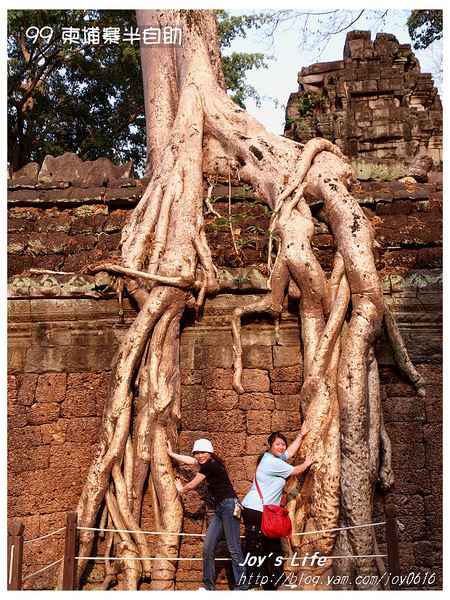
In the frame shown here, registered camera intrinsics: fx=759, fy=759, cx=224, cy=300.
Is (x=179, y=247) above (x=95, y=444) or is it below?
above

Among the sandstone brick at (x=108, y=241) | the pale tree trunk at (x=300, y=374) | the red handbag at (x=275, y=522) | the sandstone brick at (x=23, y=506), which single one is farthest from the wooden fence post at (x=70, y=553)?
the sandstone brick at (x=108, y=241)

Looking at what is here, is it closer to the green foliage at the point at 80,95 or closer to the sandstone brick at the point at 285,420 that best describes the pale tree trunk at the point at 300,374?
the sandstone brick at the point at 285,420

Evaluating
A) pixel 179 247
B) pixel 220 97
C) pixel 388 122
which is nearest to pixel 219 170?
pixel 220 97

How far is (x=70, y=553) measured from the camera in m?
4.32

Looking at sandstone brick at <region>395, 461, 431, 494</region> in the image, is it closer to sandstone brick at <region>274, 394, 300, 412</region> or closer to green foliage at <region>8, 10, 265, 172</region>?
sandstone brick at <region>274, 394, 300, 412</region>

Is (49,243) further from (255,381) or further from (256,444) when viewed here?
(256,444)

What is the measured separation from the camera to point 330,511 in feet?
14.8

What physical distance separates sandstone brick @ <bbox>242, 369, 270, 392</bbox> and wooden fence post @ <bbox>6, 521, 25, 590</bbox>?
1657 millimetres

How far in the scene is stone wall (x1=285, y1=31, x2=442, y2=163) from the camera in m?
11.2

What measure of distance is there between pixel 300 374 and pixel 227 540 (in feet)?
3.86

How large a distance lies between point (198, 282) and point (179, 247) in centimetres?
29

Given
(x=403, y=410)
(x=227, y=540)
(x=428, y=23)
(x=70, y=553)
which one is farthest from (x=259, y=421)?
(x=428, y=23)

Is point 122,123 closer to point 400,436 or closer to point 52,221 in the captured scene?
point 52,221

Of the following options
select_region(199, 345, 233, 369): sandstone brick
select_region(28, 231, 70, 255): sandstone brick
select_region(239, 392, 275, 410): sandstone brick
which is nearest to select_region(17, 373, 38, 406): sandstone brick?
select_region(28, 231, 70, 255): sandstone brick
